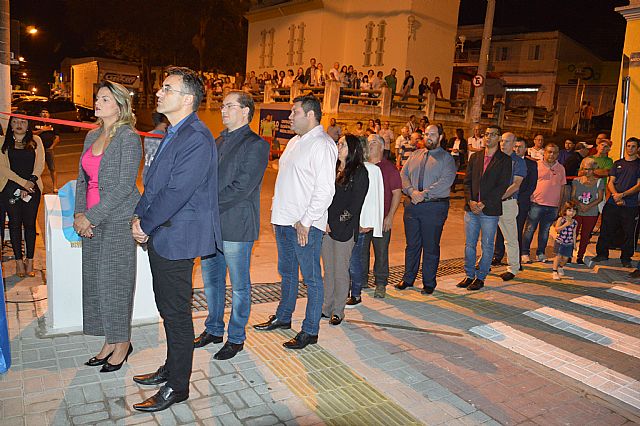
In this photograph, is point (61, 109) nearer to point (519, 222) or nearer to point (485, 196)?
point (519, 222)

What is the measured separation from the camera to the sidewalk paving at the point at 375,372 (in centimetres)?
356

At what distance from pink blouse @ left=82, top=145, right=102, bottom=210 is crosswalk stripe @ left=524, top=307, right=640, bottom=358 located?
484cm

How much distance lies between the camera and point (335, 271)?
5.16 m

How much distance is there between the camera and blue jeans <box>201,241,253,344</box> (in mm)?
4340

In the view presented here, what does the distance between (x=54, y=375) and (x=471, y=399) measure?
315 centimetres

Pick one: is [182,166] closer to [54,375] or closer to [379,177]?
[54,375]

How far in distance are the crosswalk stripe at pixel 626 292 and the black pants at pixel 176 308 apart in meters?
6.24

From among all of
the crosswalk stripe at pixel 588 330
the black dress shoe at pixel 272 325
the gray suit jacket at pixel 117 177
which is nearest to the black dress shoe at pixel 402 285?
the crosswalk stripe at pixel 588 330

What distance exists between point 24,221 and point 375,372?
4497mm

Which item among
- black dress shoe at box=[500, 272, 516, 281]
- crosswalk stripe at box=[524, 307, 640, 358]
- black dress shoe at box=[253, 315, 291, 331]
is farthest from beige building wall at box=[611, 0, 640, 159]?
black dress shoe at box=[253, 315, 291, 331]

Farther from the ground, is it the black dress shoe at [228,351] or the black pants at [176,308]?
the black pants at [176,308]

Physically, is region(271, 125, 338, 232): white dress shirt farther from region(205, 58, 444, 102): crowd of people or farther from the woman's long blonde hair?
region(205, 58, 444, 102): crowd of people

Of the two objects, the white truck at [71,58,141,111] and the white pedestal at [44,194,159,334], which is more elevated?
the white truck at [71,58,141,111]

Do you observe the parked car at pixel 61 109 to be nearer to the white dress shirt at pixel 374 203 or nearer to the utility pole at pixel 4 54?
the utility pole at pixel 4 54
